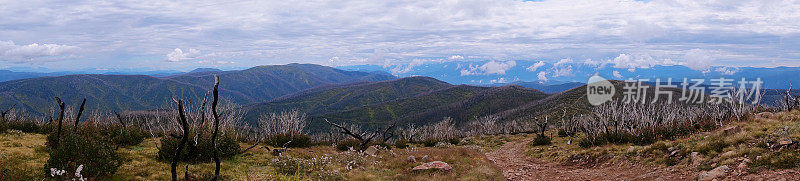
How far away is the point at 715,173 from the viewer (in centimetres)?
986

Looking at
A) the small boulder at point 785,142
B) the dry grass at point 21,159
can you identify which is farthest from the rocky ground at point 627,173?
the dry grass at point 21,159

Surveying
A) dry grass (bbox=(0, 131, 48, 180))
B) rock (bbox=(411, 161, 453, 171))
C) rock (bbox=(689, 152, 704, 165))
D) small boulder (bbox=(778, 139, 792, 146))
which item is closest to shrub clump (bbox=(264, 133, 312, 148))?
rock (bbox=(411, 161, 453, 171))

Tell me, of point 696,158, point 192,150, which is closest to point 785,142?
point 696,158

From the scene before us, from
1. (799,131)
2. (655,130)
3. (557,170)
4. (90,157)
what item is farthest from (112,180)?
(655,130)

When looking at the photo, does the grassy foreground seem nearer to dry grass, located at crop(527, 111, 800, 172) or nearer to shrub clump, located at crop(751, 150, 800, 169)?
dry grass, located at crop(527, 111, 800, 172)

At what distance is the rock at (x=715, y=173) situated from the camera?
384 inches

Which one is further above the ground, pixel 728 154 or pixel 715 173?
pixel 728 154

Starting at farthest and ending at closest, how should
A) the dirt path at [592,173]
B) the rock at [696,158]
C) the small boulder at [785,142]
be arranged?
1. the dirt path at [592,173]
2. the rock at [696,158]
3. the small boulder at [785,142]

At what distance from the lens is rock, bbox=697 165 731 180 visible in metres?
9.74

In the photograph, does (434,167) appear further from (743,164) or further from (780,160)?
(780,160)

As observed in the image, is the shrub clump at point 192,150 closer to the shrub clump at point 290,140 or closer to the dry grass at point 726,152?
the shrub clump at point 290,140

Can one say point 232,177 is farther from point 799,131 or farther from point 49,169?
point 799,131

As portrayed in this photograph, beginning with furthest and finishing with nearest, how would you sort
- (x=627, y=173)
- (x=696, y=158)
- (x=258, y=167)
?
(x=258, y=167), (x=627, y=173), (x=696, y=158)

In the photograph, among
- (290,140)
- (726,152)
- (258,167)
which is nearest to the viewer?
(726,152)
